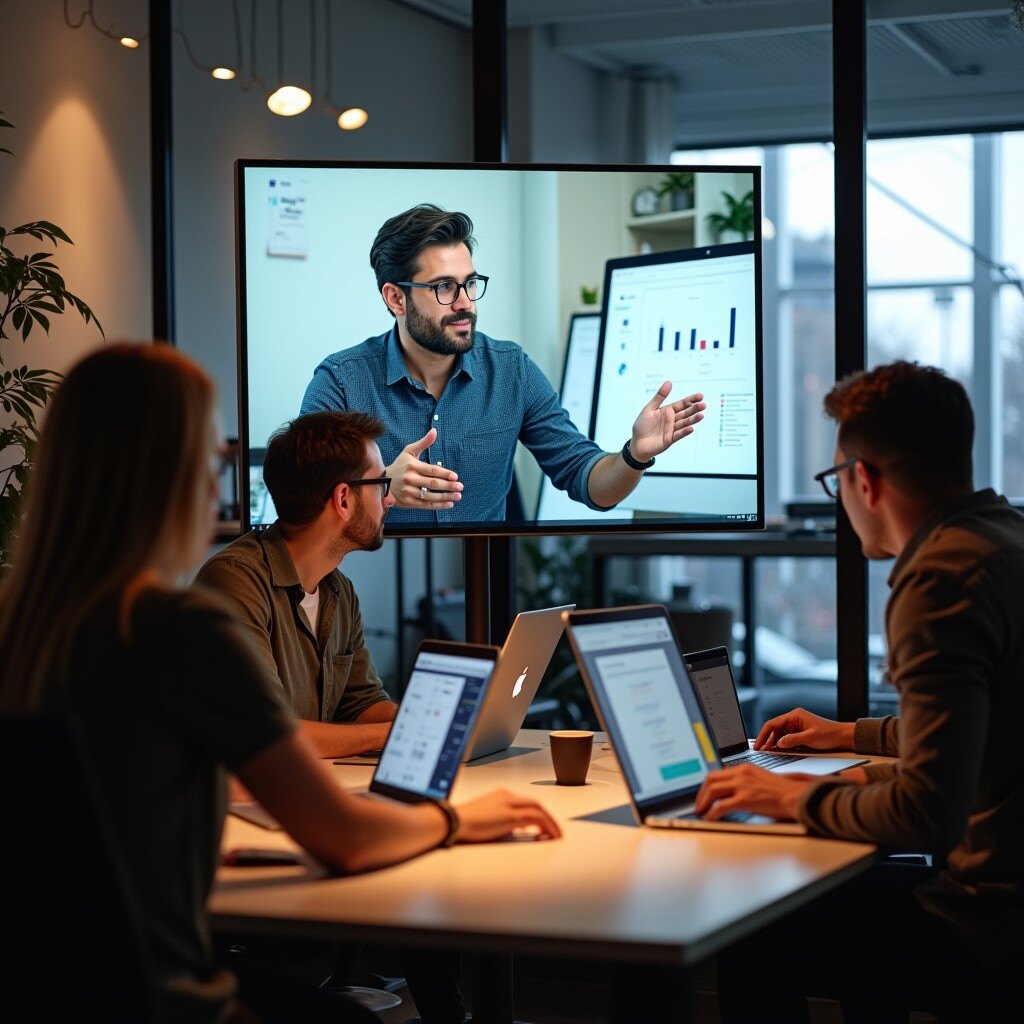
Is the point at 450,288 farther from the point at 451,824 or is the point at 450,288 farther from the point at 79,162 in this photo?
the point at 79,162

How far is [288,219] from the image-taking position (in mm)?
3117

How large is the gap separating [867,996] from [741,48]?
6.36 metres

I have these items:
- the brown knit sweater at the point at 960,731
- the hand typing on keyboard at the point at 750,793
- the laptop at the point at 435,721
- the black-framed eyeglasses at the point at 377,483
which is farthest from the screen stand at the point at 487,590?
the brown knit sweater at the point at 960,731

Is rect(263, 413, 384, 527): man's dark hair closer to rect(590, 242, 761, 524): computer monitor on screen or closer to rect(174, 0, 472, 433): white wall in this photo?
rect(590, 242, 761, 524): computer monitor on screen

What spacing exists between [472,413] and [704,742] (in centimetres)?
121

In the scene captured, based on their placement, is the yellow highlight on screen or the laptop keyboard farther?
the laptop keyboard

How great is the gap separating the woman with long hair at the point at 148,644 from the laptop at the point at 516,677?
0.91 metres

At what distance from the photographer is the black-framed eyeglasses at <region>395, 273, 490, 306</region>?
3121 mm

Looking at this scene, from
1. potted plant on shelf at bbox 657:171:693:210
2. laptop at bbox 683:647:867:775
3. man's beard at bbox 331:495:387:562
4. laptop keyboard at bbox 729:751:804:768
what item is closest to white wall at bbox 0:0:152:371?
man's beard at bbox 331:495:387:562

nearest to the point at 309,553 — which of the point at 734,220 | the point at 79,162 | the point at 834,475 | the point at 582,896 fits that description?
the point at 834,475

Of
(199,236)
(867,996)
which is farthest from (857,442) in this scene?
(199,236)

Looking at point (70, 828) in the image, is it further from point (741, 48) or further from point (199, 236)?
point (741, 48)

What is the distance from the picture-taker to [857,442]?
1995mm

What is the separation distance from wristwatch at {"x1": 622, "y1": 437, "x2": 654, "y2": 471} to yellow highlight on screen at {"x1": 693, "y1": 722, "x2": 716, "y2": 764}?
1.06 metres
